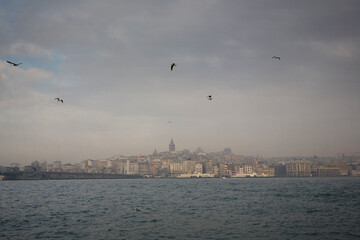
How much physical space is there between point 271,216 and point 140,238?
49.3 feet

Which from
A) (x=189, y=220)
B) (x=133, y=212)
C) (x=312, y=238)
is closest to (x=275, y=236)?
(x=312, y=238)

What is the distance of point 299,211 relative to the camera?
110 feet

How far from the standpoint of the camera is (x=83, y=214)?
3225 cm

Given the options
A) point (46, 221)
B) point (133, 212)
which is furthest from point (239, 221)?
point (46, 221)

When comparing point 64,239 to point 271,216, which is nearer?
point 64,239

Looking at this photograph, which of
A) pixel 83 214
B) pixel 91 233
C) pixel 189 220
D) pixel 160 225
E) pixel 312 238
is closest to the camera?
pixel 312 238

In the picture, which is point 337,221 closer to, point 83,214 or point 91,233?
point 91,233

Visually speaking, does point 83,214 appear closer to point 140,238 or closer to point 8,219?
point 8,219

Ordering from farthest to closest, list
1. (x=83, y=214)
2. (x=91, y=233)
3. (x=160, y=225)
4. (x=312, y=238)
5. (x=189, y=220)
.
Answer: (x=83, y=214) → (x=189, y=220) → (x=160, y=225) → (x=91, y=233) → (x=312, y=238)

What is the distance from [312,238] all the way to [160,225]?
12338mm

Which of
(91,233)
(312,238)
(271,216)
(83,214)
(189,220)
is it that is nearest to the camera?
(312,238)

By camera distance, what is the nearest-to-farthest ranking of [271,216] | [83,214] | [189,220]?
[189,220] → [271,216] → [83,214]

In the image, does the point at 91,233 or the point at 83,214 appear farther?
the point at 83,214

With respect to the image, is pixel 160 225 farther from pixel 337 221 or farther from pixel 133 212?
pixel 337 221
